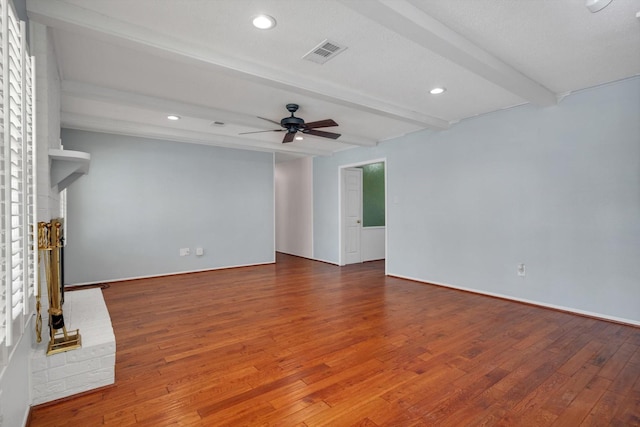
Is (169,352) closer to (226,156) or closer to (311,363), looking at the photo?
(311,363)

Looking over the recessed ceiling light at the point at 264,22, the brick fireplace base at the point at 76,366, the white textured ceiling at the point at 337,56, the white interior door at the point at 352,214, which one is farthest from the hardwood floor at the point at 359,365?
the white interior door at the point at 352,214

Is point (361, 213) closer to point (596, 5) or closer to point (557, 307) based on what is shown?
point (557, 307)

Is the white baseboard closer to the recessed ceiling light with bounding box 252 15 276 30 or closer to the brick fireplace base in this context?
the recessed ceiling light with bounding box 252 15 276 30

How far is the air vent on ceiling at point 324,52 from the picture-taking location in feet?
8.18

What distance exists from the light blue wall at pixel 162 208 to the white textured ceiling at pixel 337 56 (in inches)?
44.5

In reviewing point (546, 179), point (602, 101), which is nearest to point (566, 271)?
point (546, 179)

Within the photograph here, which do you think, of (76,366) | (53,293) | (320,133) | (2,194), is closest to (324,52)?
(320,133)

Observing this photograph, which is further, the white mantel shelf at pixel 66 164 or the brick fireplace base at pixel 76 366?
the white mantel shelf at pixel 66 164

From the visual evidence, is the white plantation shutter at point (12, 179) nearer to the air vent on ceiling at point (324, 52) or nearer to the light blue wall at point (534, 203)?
the air vent on ceiling at point (324, 52)

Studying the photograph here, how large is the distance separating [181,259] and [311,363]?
4186 millimetres

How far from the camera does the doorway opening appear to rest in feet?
22.2

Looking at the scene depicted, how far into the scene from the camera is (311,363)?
2424 millimetres

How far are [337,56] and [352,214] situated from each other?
450cm

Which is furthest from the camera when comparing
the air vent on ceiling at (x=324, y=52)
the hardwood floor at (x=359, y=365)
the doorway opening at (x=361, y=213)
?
the doorway opening at (x=361, y=213)
